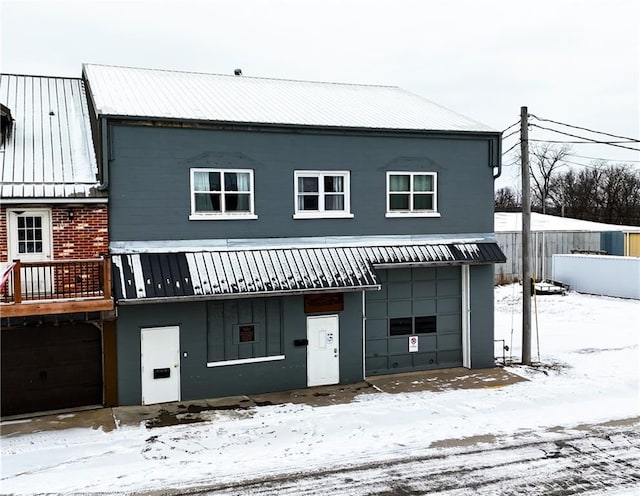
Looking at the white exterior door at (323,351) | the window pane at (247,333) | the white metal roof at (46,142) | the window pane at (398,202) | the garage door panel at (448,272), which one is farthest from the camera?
the garage door panel at (448,272)

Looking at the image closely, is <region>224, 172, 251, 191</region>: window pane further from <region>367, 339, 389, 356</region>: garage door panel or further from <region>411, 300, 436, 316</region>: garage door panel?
<region>411, 300, 436, 316</region>: garage door panel

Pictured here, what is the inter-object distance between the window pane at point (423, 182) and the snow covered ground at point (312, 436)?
562 cm

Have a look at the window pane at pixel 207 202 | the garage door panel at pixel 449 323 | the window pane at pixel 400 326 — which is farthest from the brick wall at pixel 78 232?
the garage door panel at pixel 449 323

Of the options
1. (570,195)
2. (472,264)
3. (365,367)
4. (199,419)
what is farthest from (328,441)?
(570,195)

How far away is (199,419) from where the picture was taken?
1316 cm

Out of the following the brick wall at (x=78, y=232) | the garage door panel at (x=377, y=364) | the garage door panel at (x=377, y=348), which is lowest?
the garage door panel at (x=377, y=364)

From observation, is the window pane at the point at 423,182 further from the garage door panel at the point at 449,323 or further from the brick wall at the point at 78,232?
the brick wall at the point at 78,232

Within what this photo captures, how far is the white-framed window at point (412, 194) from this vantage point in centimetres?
1669

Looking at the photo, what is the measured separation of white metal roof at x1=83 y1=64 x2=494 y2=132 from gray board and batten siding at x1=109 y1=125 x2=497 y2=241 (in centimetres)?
44

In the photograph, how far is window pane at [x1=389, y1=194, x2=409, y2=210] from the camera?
16.7 meters

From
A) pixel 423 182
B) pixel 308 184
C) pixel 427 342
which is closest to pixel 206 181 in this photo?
pixel 308 184

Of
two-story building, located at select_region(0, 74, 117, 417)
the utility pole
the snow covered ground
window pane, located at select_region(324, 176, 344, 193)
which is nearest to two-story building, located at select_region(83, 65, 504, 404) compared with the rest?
window pane, located at select_region(324, 176, 344, 193)

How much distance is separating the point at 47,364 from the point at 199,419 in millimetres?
3778

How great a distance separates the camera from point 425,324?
17.2 metres
